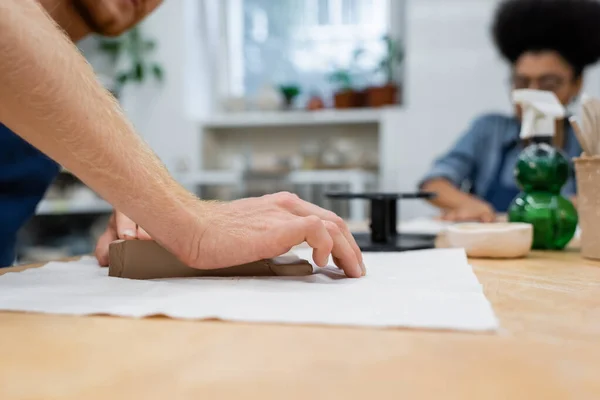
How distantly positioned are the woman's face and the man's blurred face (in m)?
1.36

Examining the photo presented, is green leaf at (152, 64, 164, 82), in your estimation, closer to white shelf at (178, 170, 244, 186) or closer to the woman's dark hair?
white shelf at (178, 170, 244, 186)

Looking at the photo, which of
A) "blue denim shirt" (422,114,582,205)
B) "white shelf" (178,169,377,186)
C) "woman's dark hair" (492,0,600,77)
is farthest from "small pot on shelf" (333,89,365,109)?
"woman's dark hair" (492,0,600,77)

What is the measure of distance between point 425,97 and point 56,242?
2.24 metres

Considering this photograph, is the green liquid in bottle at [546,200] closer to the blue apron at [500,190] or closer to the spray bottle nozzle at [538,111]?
the spray bottle nozzle at [538,111]

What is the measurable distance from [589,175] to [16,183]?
40.1 inches

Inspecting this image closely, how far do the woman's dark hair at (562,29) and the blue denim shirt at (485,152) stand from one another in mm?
284

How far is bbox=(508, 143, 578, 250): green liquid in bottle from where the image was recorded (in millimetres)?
933

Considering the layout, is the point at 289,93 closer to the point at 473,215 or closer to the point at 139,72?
the point at 139,72

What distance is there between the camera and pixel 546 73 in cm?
205

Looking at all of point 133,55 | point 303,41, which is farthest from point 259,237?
point 303,41

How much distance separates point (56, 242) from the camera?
11.0 feet

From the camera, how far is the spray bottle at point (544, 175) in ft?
3.05

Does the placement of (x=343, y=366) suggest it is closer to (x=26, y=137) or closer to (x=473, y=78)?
(x=26, y=137)

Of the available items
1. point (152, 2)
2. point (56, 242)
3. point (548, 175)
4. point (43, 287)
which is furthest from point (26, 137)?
point (56, 242)
